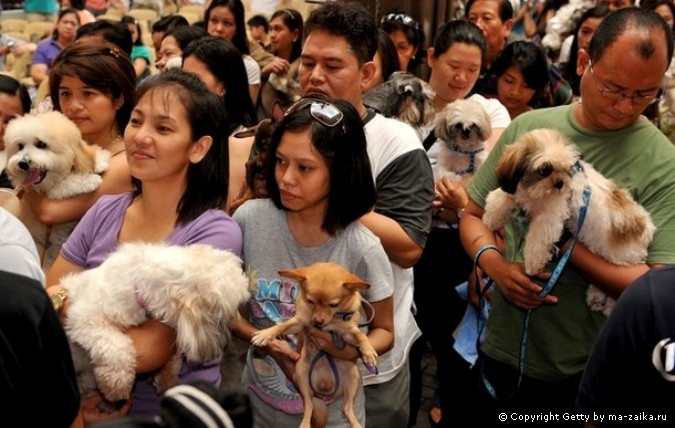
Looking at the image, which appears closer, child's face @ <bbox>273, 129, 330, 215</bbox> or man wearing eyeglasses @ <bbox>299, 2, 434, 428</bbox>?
child's face @ <bbox>273, 129, 330, 215</bbox>

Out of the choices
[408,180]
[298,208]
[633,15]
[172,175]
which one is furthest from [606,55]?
[172,175]

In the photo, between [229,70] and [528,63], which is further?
[528,63]

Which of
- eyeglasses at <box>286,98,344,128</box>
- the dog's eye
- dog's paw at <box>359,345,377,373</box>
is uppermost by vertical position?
eyeglasses at <box>286,98,344,128</box>

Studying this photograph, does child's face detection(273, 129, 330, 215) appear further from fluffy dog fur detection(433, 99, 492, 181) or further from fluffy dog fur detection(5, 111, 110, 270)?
fluffy dog fur detection(433, 99, 492, 181)

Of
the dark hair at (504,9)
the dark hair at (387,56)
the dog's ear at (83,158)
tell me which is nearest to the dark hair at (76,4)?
the dark hair at (504,9)

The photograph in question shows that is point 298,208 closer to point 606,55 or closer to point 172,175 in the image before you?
point 172,175

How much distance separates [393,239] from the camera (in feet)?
7.39

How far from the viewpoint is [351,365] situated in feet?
6.33

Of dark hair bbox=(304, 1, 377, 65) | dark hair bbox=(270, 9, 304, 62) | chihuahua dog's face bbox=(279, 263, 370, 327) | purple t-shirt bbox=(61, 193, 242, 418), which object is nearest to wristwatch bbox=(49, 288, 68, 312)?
purple t-shirt bbox=(61, 193, 242, 418)

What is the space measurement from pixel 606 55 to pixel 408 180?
2.53 ft

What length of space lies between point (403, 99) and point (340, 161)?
61.4 inches

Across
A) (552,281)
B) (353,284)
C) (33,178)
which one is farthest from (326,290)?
(33,178)

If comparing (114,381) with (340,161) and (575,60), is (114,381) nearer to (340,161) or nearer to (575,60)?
(340,161)

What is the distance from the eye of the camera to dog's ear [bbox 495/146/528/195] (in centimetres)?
240
